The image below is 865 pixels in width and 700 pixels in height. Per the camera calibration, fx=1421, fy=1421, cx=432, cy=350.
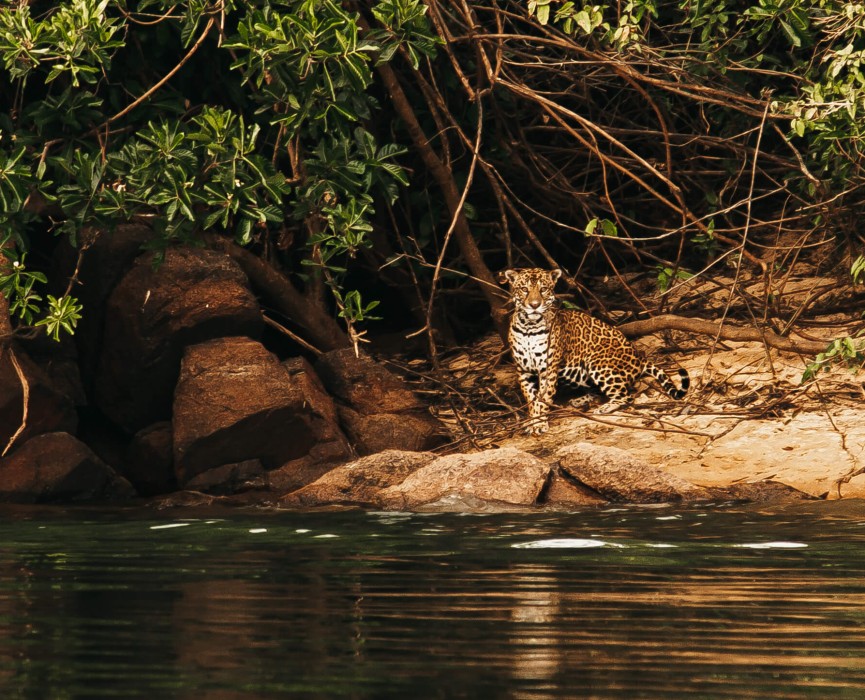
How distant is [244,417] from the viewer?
1109 centimetres

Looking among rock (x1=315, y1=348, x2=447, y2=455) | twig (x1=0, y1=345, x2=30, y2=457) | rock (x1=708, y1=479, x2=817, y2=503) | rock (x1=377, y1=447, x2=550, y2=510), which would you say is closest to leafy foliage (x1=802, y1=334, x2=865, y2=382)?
rock (x1=708, y1=479, x2=817, y2=503)

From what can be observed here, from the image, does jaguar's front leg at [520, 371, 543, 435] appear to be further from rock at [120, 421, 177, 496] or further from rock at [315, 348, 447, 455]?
rock at [120, 421, 177, 496]

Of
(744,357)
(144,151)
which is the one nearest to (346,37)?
(144,151)

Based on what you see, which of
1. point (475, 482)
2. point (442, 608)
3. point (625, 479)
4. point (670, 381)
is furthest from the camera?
point (670, 381)

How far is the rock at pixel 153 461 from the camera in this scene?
11609mm

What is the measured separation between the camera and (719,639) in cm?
462

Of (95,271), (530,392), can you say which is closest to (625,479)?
(530,392)

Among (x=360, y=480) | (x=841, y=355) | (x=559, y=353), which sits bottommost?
(x=360, y=480)

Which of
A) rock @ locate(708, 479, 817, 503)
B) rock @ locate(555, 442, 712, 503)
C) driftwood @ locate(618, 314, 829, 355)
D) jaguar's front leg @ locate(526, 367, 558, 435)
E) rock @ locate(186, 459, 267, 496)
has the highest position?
driftwood @ locate(618, 314, 829, 355)

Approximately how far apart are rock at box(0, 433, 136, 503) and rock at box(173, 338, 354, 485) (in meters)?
0.64

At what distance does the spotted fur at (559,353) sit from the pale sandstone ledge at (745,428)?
0.72 ft

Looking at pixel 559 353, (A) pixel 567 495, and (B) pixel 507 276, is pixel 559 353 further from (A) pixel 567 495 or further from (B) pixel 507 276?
(A) pixel 567 495

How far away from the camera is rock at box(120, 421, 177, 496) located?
38.1 feet

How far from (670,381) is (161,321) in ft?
14.8
